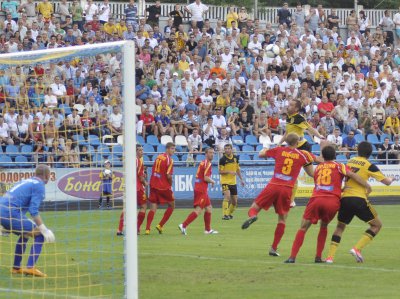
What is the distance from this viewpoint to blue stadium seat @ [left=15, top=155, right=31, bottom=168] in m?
28.3

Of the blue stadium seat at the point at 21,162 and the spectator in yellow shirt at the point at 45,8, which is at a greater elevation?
the spectator in yellow shirt at the point at 45,8

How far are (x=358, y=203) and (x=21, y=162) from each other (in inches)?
566

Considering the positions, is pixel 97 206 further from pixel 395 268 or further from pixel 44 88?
pixel 395 268

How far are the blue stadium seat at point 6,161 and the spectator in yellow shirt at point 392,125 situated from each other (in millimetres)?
15513

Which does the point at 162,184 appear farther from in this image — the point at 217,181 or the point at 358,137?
the point at 358,137

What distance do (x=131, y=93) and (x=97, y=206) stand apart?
16885 mm

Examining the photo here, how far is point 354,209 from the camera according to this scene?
1602cm

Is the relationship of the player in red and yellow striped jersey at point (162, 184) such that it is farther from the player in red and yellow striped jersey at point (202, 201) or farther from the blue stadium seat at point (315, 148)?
the blue stadium seat at point (315, 148)

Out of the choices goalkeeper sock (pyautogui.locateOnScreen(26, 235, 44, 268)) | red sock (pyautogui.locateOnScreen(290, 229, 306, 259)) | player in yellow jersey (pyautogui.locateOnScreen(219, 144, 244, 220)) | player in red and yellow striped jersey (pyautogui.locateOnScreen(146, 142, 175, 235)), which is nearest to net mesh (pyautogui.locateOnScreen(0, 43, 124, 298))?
goalkeeper sock (pyautogui.locateOnScreen(26, 235, 44, 268))

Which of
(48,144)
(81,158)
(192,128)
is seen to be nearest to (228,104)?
(192,128)

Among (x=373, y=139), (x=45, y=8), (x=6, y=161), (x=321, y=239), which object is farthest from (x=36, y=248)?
(x=373, y=139)

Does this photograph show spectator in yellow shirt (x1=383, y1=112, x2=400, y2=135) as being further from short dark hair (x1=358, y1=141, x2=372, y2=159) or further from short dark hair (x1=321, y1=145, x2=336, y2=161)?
short dark hair (x1=321, y1=145, x2=336, y2=161)

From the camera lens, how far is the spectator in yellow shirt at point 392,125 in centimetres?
3812

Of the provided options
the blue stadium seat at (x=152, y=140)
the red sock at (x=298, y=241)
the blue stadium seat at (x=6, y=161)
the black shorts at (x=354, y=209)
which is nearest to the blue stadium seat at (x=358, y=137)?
the blue stadium seat at (x=152, y=140)
